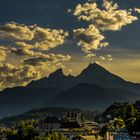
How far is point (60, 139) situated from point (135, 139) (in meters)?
29.1

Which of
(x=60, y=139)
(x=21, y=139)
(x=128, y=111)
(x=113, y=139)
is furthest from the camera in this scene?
(x=21, y=139)

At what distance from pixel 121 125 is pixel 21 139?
98.2 feet

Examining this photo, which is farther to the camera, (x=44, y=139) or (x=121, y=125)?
(x=121, y=125)

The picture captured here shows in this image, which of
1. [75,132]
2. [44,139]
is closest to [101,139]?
[44,139]

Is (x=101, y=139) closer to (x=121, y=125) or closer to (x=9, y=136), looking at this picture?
(x=121, y=125)

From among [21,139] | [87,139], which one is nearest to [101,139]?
[87,139]

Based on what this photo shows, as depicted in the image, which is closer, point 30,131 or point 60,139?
point 60,139

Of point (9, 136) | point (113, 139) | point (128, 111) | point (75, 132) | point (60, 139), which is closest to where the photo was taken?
point (113, 139)

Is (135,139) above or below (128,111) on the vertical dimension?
below

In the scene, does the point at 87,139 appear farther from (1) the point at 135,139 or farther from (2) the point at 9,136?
(2) the point at 9,136

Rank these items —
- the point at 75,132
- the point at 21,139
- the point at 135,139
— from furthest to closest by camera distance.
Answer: the point at 75,132 → the point at 21,139 → the point at 135,139

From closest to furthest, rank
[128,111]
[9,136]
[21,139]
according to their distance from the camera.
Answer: [128,111] → [21,139] → [9,136]

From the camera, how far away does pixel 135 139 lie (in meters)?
104

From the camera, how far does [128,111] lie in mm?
153875
